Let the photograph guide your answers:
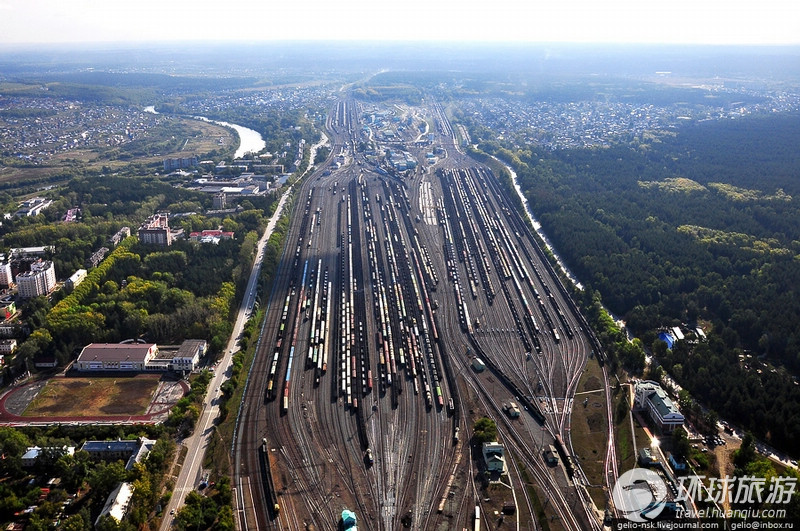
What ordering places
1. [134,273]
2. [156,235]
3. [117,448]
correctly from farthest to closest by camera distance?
[156,235] < [134,273] < [117,448]

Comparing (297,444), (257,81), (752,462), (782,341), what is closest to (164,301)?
(297,444)

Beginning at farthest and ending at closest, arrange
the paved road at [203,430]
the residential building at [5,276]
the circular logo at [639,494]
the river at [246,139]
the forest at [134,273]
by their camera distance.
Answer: the river at [246,139] → the residential building at [5,276] → the forest at [134,273] → the paved road at [203,430] → the circular logo at [639,494]

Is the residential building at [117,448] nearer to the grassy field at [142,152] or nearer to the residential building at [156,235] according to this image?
the residential building at [156,235]

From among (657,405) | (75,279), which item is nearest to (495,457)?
(657,405)

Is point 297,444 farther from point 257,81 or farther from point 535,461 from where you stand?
point 257,81

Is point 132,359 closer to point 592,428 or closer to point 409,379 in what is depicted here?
point 409,379

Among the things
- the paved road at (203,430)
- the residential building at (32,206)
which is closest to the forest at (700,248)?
the paved road at (203,430)
